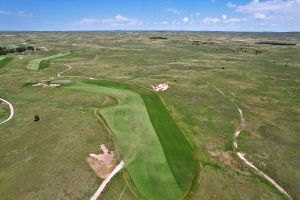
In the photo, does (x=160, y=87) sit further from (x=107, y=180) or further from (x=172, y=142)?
(x=107, y=180)

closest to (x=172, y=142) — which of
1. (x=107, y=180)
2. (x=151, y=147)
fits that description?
(x=151, y=147)

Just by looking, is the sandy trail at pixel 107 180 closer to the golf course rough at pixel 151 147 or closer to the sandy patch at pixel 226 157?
the golf course rough at pixel 151 147

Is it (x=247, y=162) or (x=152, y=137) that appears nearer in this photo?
(x=247, y=162)

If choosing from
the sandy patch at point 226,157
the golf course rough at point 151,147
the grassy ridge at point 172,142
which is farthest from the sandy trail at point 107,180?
the sandy patch at point 226,157

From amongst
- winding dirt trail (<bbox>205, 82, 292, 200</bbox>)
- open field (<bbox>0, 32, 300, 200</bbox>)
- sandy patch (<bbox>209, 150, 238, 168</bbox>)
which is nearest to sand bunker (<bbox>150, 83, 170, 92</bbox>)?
open field (<bbox>0, 32, 300, 200</bbox>)

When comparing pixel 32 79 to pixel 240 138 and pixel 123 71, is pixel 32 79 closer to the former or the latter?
pixel 123 71

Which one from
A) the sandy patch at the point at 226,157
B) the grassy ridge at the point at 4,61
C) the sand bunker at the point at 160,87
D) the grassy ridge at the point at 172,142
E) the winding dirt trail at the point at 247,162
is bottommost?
the grassy ridge at the point at 4,61

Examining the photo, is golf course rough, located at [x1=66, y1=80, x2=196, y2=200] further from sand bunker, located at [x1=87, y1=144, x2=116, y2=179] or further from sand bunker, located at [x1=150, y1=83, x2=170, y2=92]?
sand bunker, located at [x1=150, y1=83, x2=170, y2=92]
